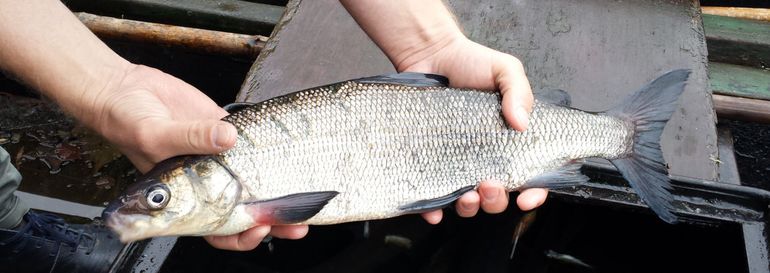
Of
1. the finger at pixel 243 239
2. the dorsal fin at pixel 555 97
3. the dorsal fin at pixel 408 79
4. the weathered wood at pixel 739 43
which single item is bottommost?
the finger at pixel 243 239

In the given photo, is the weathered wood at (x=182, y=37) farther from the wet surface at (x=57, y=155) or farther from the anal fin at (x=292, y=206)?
the anal fin at (x=292, y=206)

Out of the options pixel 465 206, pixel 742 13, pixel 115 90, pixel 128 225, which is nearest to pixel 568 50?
pixel 465 206

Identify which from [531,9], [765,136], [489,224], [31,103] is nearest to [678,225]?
[489,224]

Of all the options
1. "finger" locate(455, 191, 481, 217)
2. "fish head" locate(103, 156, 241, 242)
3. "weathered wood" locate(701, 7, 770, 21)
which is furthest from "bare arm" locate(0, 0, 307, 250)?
"weathered wood" locate(701, 7, 770, 21)

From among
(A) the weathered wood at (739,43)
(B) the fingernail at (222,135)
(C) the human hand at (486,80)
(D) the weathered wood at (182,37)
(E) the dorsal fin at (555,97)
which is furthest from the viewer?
(A) the weathered wood at (739,43)

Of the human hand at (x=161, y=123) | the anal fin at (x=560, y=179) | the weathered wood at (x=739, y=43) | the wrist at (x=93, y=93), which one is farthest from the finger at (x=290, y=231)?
the weathered wood at (x=739, y=43)

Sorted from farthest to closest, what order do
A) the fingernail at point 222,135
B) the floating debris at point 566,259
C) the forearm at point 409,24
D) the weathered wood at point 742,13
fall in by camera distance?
the weathered wood at point 742,13 < the floating debris at point 566,259 < the forearm at point 409,24 < the fingernail at point 222,135

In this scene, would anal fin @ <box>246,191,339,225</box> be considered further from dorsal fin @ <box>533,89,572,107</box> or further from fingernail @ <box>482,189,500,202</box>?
dorsal fin @ <box>533,89,572,107</box>
